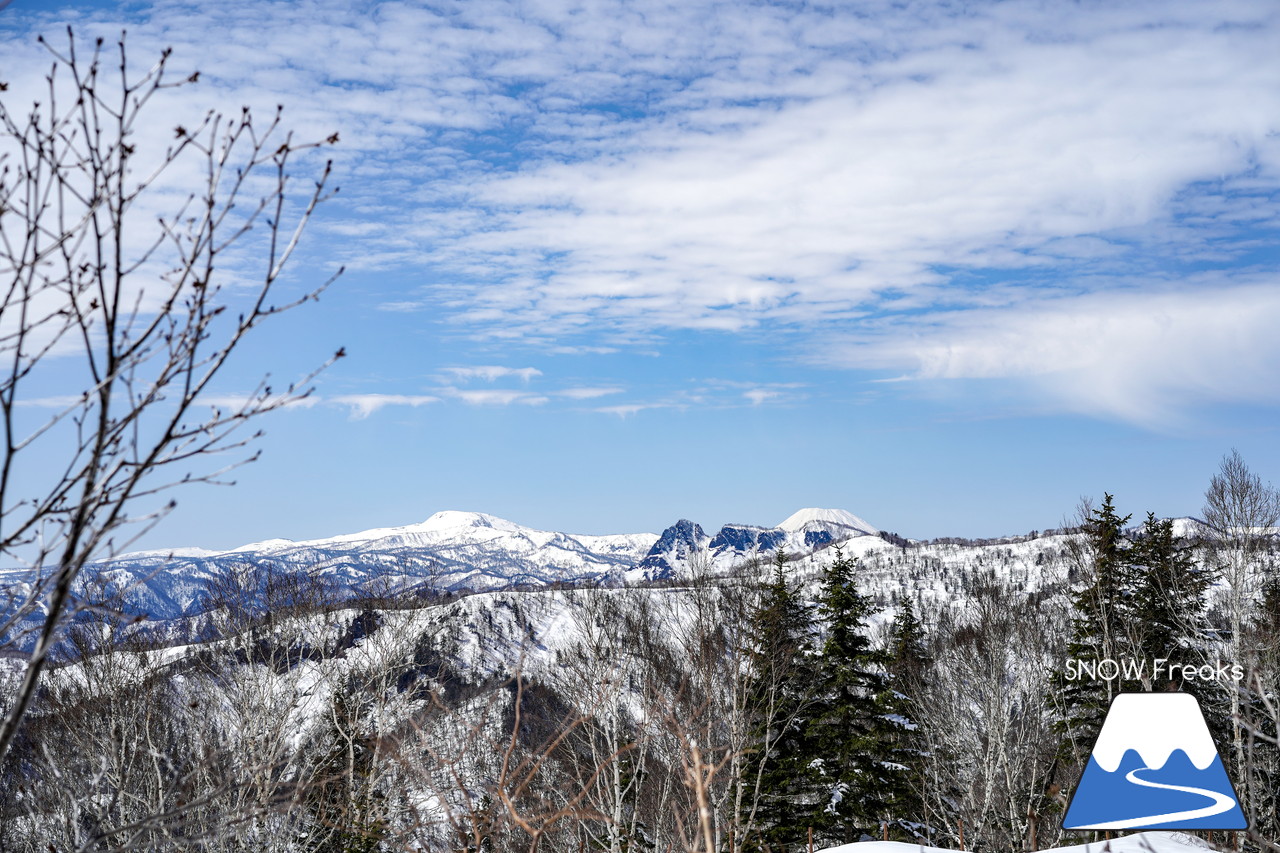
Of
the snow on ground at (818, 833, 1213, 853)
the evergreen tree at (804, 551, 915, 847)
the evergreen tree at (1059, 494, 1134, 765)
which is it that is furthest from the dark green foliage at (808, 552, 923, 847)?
the snow on ground at (818, 833, 1213, 853)

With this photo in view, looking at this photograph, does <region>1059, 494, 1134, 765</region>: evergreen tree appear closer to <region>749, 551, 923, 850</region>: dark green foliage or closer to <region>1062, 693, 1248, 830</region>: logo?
<region>749, 551, 923, 850</region>: dark green foliage

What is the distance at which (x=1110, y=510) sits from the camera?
2691 cm

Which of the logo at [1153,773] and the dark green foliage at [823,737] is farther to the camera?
the dark green foliage at [823,737]

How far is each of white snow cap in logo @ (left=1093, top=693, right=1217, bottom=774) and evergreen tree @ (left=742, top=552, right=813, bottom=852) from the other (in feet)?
55.0

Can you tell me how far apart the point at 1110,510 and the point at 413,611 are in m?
22.2

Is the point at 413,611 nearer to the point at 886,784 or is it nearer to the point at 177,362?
the point at 886,784

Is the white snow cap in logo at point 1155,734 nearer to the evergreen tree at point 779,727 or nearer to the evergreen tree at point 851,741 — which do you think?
the evergreen tree at point 779,727

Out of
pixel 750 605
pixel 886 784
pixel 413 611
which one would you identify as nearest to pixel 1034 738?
pixel 886 784

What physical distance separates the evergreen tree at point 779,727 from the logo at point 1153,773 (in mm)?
16767

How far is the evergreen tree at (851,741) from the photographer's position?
76.2 ft

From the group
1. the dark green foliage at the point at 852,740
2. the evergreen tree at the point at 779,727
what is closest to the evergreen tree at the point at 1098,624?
the dark green foliage at the point at 852,740

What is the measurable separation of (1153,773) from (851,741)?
18.7 meters

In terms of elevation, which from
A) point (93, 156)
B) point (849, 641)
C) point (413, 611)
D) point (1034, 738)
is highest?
point (93, 156)

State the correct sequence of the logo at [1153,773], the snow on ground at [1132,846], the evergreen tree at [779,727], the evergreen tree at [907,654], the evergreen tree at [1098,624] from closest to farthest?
1. the logo at [1153,773]
2. the snow on ground at [1132,846]
3. the evergreen tree at [779,727]
4. the evergreen tree at [1098,624]
5. the evergreen tree at [907,654]
